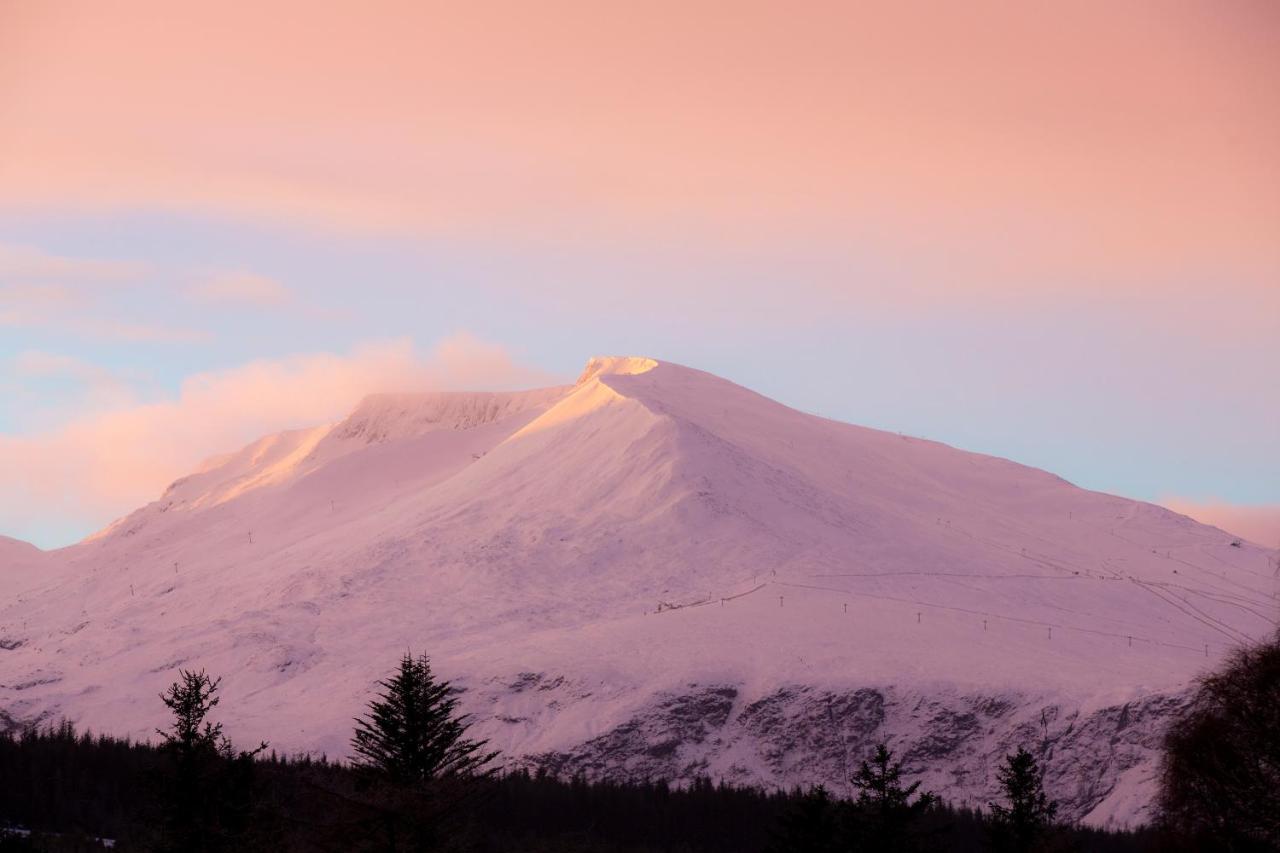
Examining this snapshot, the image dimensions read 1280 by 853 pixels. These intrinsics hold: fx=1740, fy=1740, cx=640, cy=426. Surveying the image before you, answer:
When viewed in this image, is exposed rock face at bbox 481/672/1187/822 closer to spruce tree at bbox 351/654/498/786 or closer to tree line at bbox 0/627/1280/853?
tree line at bbox 0/627/1280/853

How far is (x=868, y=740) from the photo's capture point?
141 m

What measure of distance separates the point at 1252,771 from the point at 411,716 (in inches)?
1147

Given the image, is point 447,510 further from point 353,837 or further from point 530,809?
point 353,837

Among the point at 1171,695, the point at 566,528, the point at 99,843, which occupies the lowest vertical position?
the point at 99,843

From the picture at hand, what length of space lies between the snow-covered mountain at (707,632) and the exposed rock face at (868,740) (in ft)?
0.67

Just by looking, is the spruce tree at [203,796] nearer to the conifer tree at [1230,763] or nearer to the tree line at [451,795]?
the tree line at [451,795]

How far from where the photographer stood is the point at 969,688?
14388 cm

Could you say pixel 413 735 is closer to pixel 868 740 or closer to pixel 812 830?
pixel 812 830

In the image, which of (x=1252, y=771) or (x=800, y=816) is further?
(x=800, y=816)

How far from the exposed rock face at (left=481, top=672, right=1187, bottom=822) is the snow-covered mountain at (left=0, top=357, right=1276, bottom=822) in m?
0.20

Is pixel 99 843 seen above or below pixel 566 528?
below

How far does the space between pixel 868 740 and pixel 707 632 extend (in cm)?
2175

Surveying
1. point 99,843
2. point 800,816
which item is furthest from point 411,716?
point 99,843

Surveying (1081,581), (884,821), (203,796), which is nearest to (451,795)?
(203,796)
